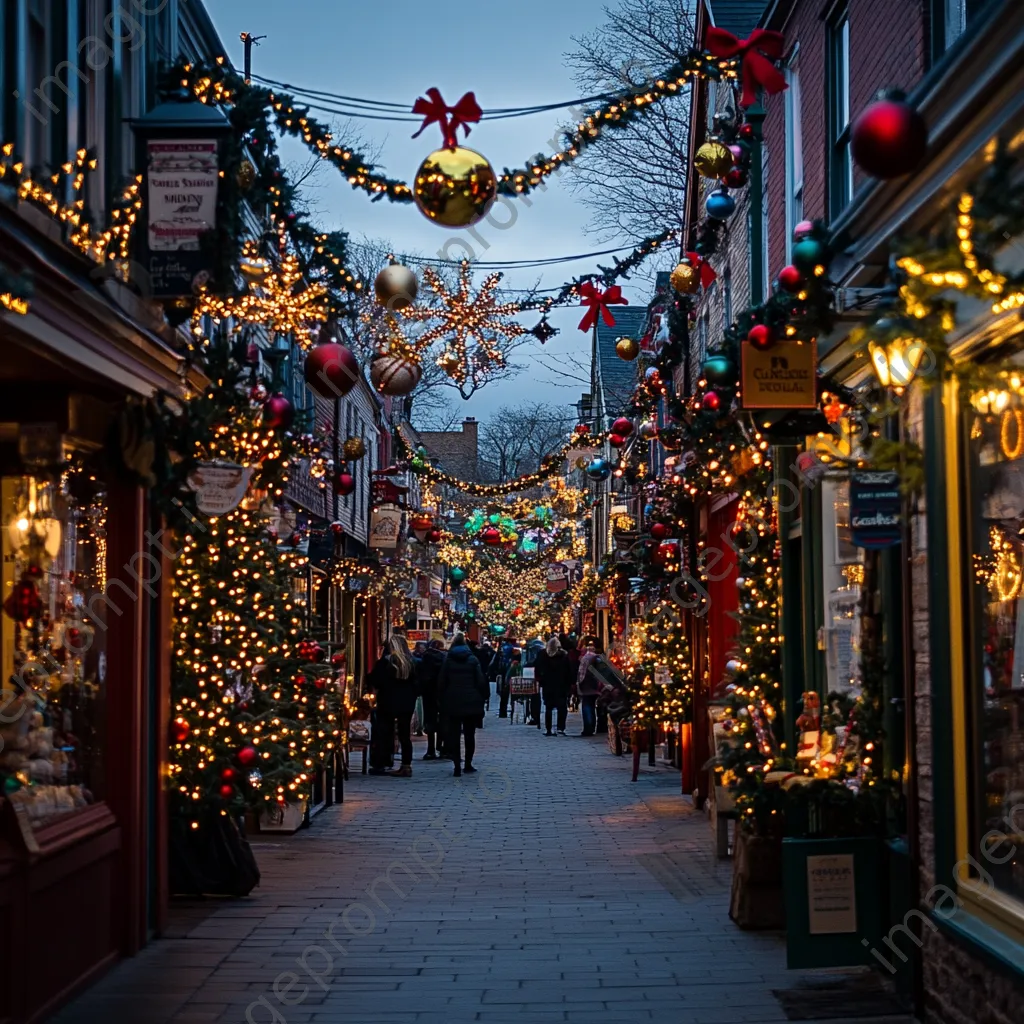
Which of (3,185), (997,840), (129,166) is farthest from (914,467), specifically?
(129,166)

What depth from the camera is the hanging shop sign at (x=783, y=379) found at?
30.6 ft

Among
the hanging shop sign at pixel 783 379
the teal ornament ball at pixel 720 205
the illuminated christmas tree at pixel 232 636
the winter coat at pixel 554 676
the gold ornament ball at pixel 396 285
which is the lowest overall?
the winter coat at pixel 554 676

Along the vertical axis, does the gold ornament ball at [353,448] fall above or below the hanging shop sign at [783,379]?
above

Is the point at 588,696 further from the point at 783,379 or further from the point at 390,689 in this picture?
the point at 783,379

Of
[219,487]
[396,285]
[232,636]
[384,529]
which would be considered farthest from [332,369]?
[384,529]

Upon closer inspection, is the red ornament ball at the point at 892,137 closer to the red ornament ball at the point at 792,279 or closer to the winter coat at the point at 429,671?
the red ornament ball at the point at 792,279

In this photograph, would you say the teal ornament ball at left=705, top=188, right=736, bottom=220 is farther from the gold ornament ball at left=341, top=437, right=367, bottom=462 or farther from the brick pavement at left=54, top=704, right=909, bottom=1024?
the gold ornament ball at left=341, top=437, right=367, bottom=462

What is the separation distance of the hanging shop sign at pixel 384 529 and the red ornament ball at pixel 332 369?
18.2 m

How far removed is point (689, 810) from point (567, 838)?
8.73 feet

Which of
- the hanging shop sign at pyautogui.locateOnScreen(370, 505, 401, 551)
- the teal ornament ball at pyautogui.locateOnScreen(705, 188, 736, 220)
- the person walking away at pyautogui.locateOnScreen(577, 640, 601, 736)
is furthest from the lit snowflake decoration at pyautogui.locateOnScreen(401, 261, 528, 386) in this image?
the hanging shop sign at pyautogui.locateOnScreen(370, 505, 401, 551)

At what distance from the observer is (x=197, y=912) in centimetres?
1094

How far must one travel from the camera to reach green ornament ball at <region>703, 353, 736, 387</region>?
1042 centimetres

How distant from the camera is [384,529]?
3073cm

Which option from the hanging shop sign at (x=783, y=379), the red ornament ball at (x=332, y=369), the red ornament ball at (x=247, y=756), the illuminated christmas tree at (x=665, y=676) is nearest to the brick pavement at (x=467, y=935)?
the red ornament ball at (x=247, y=756)
